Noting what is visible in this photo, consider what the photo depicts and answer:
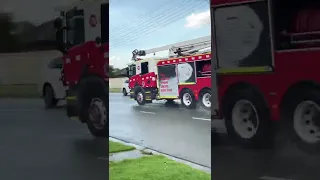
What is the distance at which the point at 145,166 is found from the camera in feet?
10.4

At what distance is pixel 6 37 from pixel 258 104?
2.51 m

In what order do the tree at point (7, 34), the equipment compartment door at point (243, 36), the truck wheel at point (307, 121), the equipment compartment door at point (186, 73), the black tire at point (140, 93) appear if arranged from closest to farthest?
the truck wheel at point (307, 121), the equipment compartment door at point (243, 36), the equipment compartment door at point (186, 73), the black tire at point (140, 93), the tree at point (7, 34)

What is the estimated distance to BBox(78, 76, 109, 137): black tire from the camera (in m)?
3.33

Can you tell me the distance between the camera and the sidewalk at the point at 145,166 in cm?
301

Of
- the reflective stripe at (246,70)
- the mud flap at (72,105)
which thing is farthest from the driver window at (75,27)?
the reflective stripe at (246,70)

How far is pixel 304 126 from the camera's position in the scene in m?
2.41

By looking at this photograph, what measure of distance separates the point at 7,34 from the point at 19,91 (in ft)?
1.87

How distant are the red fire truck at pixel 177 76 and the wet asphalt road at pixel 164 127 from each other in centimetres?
8

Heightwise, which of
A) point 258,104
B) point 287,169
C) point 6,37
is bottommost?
point 287,169

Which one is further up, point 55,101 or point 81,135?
point 55,101

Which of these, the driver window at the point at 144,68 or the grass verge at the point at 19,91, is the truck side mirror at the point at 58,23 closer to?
the grass verge at the point at 19,91

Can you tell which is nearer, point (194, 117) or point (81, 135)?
point (194, 117)

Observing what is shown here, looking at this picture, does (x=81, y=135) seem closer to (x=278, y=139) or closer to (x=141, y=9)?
(x=141, y=9)

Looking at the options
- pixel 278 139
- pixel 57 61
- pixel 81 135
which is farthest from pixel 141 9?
pixel 278 139
